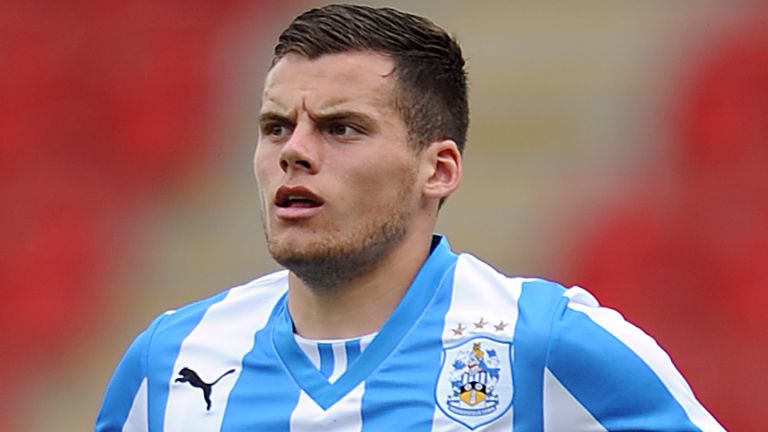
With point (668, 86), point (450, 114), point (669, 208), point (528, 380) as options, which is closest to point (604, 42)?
point (668, 86)

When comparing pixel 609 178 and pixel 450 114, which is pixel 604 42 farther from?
pixel 450 114

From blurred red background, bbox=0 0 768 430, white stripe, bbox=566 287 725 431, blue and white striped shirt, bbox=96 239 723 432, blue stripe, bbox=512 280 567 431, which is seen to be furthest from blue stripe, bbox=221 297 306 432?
blurred red background, bbox=0 0 768 430

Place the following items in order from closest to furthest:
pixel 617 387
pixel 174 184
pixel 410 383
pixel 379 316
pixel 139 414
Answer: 1. pixel 617 387
2. pixel 410 383
3. pixel 379 316
4. pixel 139 414
5. pixel 174 184

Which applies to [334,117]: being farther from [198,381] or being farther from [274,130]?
[198,381]

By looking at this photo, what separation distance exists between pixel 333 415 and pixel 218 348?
11.8 inches

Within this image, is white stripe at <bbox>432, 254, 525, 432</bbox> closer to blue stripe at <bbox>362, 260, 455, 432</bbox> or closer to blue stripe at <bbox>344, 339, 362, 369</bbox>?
blue stripe at <bbox>362, 260, 455, 432</bbox>

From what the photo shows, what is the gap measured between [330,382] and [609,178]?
2.82 meters

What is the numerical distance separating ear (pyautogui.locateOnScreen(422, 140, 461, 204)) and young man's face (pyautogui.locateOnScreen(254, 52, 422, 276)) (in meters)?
0.03

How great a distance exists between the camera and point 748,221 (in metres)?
4.63

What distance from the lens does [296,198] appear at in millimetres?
2186

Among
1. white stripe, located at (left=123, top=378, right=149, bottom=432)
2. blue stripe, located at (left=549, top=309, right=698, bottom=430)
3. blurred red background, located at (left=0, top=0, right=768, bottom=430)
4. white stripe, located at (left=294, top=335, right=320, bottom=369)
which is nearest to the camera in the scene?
blue stripe, located at (left=549, top=309, right=698, bottom=430)

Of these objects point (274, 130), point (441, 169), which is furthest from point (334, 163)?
point (441, 169)

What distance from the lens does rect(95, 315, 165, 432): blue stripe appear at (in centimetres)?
242

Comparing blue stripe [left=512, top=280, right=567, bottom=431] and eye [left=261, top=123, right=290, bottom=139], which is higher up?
eye [left=261, top=123, right=290, bottom=139]
